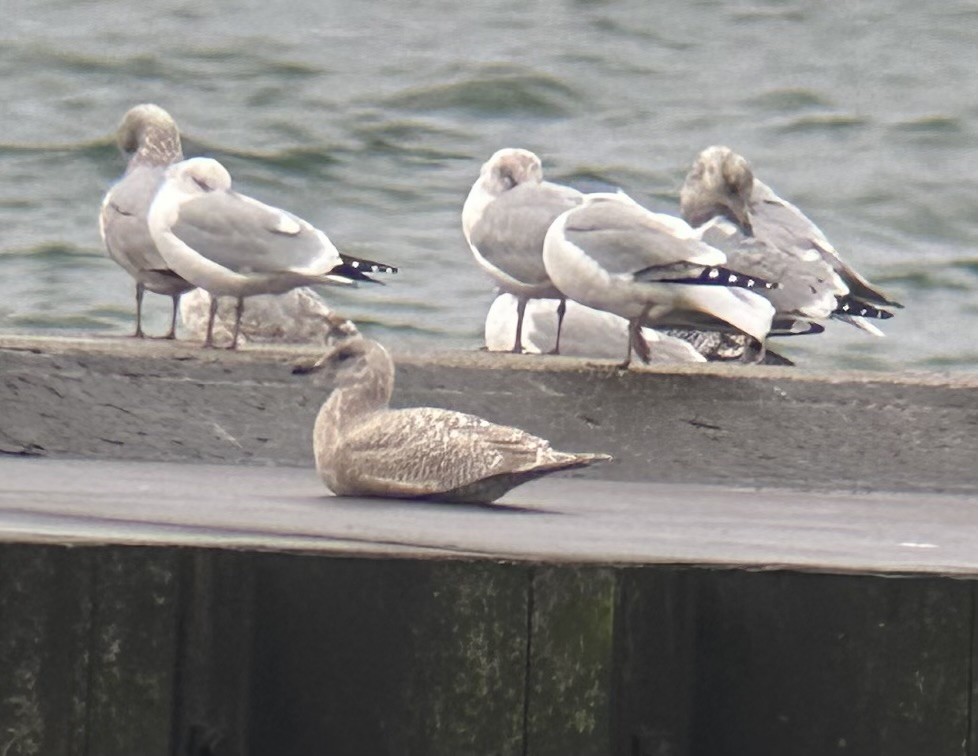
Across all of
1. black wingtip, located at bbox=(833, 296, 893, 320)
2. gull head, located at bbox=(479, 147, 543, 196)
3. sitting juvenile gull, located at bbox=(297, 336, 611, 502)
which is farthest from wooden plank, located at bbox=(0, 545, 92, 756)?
black wingtip, located at bbox=(833, 296, 893, 320)

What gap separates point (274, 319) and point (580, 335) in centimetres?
169

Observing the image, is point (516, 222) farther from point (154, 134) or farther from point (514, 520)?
point (514, 520)

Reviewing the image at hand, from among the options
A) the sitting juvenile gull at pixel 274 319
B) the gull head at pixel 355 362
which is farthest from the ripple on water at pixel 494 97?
the gull head at pixel 355 362

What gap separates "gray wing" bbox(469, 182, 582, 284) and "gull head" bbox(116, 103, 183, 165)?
139 cm

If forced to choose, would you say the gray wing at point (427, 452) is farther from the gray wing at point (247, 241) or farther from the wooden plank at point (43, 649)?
the wooden plank at point (43, 649)

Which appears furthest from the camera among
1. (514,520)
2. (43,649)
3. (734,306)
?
(734,306)

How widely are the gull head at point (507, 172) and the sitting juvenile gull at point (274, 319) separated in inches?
65.9

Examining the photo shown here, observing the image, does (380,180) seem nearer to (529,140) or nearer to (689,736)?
(529,140)

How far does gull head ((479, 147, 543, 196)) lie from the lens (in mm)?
9336

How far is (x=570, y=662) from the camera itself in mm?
5000

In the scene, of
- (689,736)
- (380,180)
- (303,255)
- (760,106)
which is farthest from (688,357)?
(760,106)

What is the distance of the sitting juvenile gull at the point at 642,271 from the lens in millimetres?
8172

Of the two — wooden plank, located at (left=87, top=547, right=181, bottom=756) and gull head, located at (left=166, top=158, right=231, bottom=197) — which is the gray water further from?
wooden plank, located at (left=87, top=547, right=181, bottom=756)

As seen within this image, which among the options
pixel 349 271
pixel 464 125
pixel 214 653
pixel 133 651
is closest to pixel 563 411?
pixel 349 271
